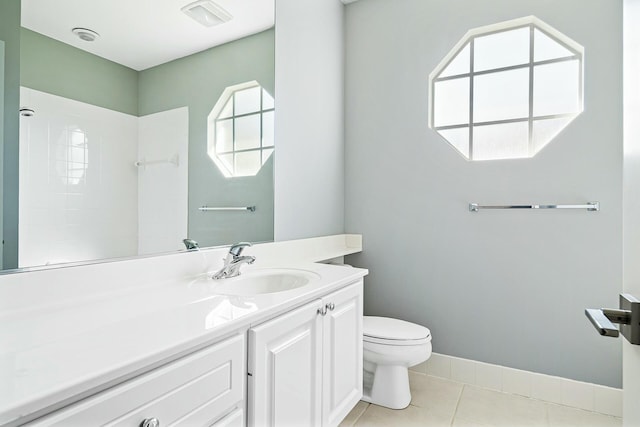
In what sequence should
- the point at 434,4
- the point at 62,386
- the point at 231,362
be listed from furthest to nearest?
the point at 434,4, the point at 231,362, the point at 62,386

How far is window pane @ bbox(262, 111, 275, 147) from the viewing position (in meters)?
1.86

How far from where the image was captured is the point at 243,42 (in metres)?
1.70

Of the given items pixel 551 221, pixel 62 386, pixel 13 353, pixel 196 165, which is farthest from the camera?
pixel 551 221

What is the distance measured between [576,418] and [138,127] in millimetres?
2494

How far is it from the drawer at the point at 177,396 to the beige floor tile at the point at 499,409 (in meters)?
1.47

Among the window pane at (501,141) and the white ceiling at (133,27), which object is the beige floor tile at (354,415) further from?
the white ceiling at (133,27)

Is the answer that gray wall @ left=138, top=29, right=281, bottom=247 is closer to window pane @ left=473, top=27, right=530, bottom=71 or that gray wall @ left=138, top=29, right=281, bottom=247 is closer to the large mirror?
the large mirror

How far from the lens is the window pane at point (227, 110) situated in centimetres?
161

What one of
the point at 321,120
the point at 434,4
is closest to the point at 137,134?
the point at 321,120

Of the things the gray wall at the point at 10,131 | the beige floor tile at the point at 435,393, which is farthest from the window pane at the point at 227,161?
the beige floor tile at the point at 435,393

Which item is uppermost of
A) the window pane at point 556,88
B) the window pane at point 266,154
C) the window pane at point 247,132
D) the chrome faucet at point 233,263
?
the window pane at point 556,88

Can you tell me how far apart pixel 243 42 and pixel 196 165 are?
69 centimetres

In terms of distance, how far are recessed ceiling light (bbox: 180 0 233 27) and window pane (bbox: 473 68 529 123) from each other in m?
1.58

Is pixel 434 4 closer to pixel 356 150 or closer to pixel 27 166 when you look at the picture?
pixel 356 150
